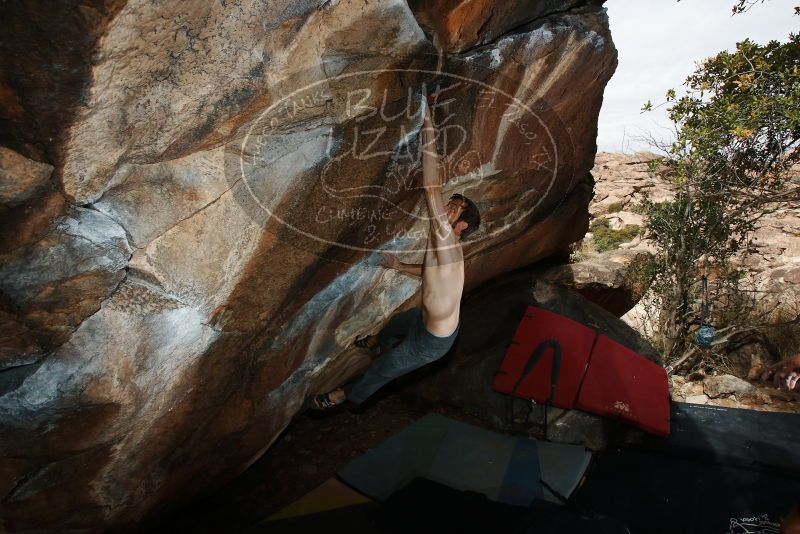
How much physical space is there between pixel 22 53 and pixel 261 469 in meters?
4.10

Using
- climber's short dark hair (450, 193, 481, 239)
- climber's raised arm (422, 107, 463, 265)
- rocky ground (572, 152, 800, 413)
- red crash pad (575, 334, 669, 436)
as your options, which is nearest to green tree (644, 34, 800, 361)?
rocky ground (572, 152, 800, 413)

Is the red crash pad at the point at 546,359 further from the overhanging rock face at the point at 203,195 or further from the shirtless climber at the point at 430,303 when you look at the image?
the overhanging rock face at the point at 203,195

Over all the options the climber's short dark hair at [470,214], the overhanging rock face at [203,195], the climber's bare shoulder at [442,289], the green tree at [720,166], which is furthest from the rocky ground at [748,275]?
the overhanging rock face at [203,195]

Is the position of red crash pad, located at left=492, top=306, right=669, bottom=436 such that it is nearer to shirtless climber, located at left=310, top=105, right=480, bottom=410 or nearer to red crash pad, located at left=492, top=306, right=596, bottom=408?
red crash pad, located at left=492, top=306, right=596, bottom=408

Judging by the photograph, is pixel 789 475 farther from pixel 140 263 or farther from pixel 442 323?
pixel 140 263

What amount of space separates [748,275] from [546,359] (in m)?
7.52

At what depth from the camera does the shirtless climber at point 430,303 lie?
362 centimetres

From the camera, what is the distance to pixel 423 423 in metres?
5.15

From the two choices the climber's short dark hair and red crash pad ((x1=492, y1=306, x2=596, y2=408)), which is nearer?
the climber's short dark hair

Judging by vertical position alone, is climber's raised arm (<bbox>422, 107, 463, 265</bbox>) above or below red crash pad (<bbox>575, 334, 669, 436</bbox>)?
above

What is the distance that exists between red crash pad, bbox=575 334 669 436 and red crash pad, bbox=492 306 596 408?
0.13 meters

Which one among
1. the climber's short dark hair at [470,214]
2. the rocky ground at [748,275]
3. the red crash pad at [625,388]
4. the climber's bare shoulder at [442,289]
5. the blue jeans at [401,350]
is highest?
the climber's short dark hair at [470,214]

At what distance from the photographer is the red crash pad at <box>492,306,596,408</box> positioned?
523 centimetres

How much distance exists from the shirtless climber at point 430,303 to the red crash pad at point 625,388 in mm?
2166
